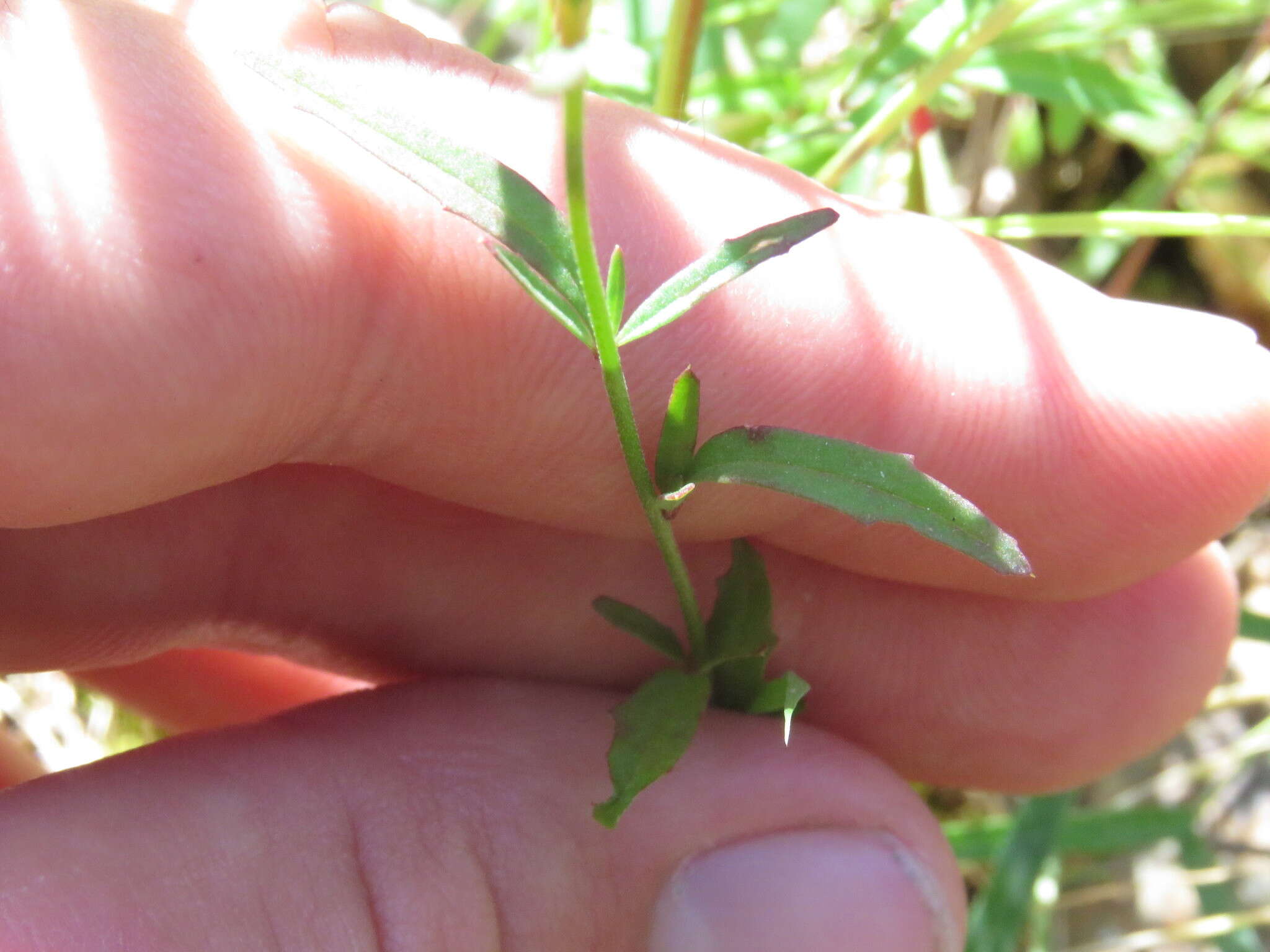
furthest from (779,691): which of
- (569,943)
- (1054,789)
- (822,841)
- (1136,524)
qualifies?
(1054,789)

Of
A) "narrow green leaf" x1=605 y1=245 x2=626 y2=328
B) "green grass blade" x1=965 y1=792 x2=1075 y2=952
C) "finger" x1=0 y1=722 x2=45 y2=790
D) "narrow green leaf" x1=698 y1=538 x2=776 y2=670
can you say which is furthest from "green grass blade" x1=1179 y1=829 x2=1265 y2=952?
"finger" x1=0 y1=722 x2=45 y2=790

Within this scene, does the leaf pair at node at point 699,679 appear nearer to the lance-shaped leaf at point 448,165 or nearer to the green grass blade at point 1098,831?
the lance-shaped leaf at point 448,165

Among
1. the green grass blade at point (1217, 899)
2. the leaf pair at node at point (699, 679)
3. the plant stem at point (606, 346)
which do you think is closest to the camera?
Result: the plant stem at point (606, 346)

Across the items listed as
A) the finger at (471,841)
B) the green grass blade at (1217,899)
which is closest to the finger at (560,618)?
the finger at (471,841)

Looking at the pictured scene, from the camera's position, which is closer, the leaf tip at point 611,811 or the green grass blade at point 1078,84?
the leaf tip at point 611,811

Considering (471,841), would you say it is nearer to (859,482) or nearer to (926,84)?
(859,482)

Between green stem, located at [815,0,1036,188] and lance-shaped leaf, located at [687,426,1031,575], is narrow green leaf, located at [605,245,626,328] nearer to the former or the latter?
lance-shaped leaf, located at [687,426,1031,575]

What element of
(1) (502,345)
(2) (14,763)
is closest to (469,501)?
(1) (502,345)
